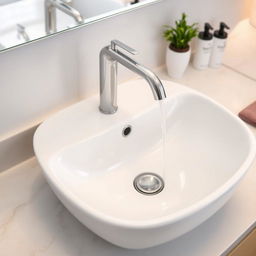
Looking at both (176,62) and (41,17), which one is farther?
(176,62)

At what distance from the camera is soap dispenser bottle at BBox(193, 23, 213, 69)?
1391 millimetres

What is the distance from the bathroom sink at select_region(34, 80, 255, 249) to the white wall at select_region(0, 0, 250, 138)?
0.09m

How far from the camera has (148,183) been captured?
1074mm

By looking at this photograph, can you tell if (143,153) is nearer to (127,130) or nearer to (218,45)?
(127,130)

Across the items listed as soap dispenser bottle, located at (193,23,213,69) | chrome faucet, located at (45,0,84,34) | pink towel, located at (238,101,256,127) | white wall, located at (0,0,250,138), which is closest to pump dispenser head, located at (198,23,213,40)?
soap dispenser bottle, located at (193,23,213,69)

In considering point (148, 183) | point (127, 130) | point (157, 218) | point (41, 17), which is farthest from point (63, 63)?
point (157, 218)

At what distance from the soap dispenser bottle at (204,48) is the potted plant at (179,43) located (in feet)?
0.22

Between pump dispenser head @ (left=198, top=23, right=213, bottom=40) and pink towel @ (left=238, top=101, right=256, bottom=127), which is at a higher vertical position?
pump dispenser head @ (left=198, top=23, right=213, bottom=40)

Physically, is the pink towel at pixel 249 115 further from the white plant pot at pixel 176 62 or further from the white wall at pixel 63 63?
the white wall at pixel 63 63

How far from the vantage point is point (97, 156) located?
3.47ft

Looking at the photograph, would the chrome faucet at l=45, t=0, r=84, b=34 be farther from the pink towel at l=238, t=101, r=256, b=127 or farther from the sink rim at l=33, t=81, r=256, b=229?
the pink towel at l=238, t=101, r=256, b=127

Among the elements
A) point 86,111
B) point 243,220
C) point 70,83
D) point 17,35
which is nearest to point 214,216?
point 243,220

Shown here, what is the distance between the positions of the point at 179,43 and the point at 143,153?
16.0 inches

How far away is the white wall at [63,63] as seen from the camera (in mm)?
1031
